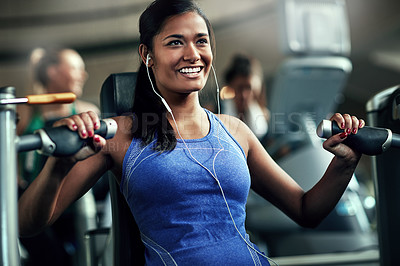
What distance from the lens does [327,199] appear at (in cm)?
129

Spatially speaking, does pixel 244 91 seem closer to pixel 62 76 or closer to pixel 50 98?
pixel 62 76

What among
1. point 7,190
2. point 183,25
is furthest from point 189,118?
point 7,190

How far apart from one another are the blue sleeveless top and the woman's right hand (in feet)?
0.68

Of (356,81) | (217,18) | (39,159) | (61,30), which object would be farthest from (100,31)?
(39,159)

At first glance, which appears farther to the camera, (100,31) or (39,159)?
(100,31)

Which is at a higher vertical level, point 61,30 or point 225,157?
point 61,30

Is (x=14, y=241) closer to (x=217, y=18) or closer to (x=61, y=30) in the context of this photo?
(x=217, y=18)

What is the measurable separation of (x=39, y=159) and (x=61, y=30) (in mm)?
6809

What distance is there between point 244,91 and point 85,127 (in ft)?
6.67

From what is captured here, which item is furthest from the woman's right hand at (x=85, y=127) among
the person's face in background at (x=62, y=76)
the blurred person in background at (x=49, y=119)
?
the person's face in background at (x=62, y=76)

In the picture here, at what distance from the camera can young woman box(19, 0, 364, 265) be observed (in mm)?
1104

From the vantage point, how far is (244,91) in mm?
2879

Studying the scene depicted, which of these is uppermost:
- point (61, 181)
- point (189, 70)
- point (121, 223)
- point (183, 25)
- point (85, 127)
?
point (183, 25)

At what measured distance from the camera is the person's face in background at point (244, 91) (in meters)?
2.86
